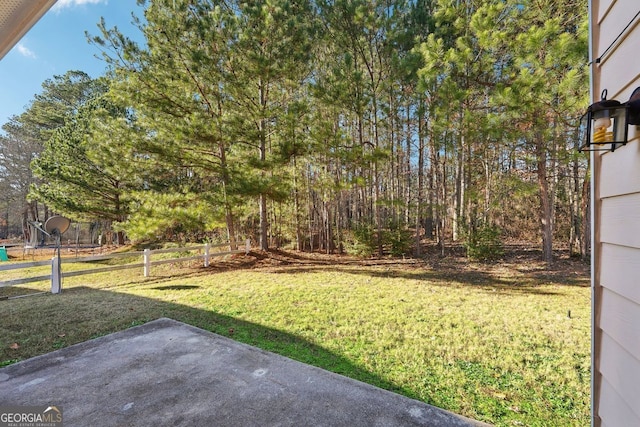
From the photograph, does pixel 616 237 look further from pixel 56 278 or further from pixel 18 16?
pixel 56 278

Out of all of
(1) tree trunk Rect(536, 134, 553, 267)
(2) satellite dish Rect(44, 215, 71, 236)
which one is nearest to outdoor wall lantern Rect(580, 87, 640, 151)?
(1) tree trunk Rect(536, 134, 553, 267)

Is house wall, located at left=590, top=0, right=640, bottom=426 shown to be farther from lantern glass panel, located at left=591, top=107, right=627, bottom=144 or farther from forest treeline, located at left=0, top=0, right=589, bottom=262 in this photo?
forest treeline, located at left=0, top=0, right=589, bottom=262

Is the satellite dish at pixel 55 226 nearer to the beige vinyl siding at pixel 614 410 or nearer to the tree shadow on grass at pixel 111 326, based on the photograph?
the tree shadow on grass at pixel 111 326

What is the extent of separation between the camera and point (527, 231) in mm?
11742

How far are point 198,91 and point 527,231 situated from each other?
1299cm

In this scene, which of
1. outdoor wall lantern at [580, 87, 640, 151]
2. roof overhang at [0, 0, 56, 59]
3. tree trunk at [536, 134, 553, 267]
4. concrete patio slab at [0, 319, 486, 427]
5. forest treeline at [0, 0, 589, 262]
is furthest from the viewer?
tree trunk at [536, 134, 553, 267]

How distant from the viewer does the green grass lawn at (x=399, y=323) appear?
→ 2.35 meters

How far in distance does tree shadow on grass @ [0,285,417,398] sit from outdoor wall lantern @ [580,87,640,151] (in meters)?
2.07

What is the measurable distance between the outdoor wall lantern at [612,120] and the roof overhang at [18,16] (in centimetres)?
226

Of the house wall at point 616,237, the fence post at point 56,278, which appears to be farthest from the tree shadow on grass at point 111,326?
the house wall at point 616,237

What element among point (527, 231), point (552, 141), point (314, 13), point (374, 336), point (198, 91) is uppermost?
point (314, 13)

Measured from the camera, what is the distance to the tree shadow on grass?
2.78 metres

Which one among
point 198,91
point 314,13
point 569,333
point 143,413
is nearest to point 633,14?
point 143,413

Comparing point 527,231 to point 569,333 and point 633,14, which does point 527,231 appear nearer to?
point 569,333
